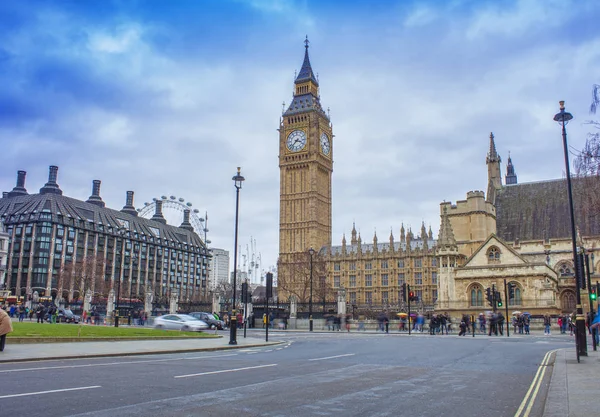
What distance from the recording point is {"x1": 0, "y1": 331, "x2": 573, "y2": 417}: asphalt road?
7.52 meters

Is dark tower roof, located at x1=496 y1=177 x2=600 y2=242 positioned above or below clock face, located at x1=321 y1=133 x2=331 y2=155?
below

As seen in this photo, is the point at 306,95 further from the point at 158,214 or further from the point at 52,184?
the point at 52,184

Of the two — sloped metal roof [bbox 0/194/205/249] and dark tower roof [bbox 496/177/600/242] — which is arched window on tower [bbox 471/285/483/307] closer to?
dark tower roof [bbox 496/177/600/242]

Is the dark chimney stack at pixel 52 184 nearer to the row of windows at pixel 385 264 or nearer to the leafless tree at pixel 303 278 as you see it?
the leafless tree at pixel 303 278

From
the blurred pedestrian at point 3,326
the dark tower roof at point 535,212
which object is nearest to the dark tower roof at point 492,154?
the dark tower roof at point 535,212

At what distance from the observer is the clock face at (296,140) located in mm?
119250

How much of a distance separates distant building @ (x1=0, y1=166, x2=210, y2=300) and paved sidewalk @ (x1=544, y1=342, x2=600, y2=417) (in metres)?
78.2

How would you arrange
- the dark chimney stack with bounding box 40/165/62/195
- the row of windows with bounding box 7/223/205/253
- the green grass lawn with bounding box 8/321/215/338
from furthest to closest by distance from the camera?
the dark chimney stack with bounding box 40/165/62/195, the row of windows with bounding box 7/223/205/253, the green grass lawn with bounding box 8/321/215/338

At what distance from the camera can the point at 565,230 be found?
61.0 metres

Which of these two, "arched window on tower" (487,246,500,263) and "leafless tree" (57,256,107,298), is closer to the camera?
"arched window on tower" (487,246,500,263)

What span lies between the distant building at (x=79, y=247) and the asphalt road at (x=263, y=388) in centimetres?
7490

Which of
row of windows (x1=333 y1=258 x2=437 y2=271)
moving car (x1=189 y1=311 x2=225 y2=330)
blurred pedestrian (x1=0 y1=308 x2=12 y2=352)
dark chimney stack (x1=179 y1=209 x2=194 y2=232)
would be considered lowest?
moving car (x1=189 y1=311 x2=225 y2=330)

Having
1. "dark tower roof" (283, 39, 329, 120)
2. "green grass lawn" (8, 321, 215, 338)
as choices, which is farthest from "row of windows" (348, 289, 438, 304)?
"green grass lawn" (8, 321, 215, 338)

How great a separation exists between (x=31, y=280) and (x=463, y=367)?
325 ft
